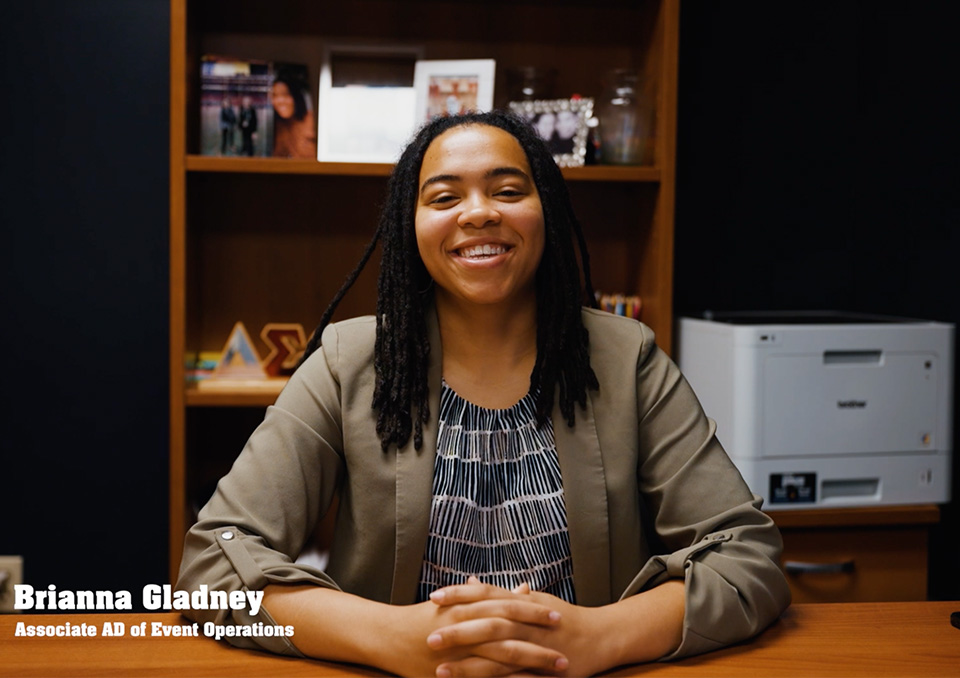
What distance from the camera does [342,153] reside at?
246 cm

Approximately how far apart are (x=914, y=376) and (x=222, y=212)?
1.88 metres

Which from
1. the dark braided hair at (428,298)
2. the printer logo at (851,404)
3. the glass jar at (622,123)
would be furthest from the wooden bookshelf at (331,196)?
the dark braided hair at (428,298)

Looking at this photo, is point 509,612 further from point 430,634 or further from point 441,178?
point 441,178

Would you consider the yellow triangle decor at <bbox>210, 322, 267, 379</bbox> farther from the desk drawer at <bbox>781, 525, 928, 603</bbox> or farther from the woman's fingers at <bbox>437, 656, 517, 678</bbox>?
the woman's fingers at <bbox>437, 656, 517, 678</bbox>

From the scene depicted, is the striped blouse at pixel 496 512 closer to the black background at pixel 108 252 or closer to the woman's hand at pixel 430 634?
the woman's hand at pixel 430 634

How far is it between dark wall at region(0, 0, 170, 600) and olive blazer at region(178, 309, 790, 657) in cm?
132

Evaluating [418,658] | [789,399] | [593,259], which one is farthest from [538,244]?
[593,259]

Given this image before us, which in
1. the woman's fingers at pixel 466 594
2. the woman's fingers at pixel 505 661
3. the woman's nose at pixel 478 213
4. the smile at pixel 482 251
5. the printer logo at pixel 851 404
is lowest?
the woman's fingers at pixel 505 661

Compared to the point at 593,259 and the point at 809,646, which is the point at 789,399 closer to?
the point at 593,259

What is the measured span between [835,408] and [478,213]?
1.32 meters

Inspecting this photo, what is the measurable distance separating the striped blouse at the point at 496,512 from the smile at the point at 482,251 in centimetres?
25

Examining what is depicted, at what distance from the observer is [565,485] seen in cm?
133

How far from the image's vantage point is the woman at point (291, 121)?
8.00 ft

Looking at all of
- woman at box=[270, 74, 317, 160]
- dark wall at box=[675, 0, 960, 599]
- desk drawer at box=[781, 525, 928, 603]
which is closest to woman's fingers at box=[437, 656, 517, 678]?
desk drawer at box=[781, 525, 928, 603]
